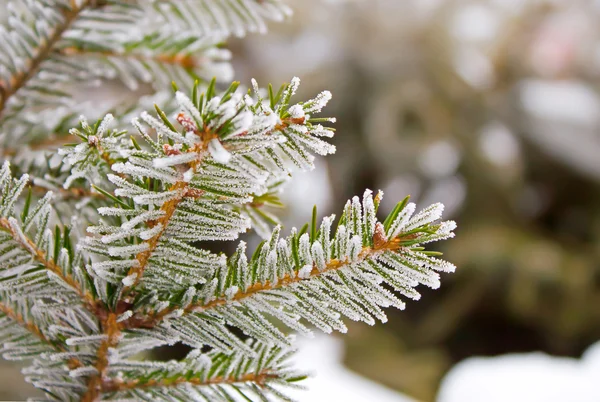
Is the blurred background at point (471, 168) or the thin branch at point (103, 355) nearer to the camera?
the thin branch at point (103, 355)

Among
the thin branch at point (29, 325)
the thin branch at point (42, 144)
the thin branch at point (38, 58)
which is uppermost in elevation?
the thin branch at point (38, 58)

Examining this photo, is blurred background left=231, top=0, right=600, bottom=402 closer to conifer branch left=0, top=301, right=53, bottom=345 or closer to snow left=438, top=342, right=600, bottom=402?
snow left=438, top=342, right=600, bottom=402

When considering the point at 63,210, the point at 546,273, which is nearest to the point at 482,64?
the point at 546,273

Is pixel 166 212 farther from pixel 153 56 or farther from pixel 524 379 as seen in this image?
pixel 524 379

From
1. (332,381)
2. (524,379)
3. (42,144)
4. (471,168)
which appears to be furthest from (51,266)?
(471,168)

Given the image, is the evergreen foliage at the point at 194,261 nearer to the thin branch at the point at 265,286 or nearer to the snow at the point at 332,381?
the thin branch at the point at 265,286

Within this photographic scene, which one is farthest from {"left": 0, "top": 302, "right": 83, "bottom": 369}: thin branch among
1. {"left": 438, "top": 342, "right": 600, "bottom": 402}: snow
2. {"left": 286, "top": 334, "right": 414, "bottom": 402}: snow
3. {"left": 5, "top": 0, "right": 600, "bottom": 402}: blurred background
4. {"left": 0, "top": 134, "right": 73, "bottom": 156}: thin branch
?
{"left": 438, "top": 342, "right": 600, "bottom": 402}: snow

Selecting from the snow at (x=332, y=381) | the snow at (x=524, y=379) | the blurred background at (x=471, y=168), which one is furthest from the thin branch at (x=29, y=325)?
the snow at (x=524, y=379)
